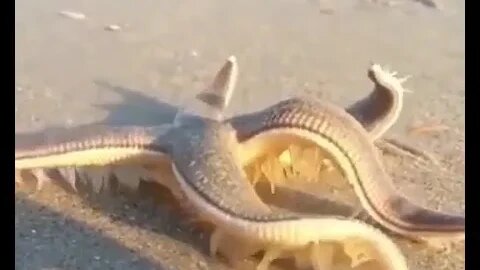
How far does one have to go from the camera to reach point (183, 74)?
3.45m

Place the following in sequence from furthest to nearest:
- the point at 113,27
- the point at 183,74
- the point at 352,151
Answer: the point at 113,27, the point at 183,74, the point at 352,151

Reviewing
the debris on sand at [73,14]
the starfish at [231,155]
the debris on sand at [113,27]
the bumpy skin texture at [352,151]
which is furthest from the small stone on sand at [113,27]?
the bumpy skin texture at [352,151]

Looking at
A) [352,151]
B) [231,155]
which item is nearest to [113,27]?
[231,155]

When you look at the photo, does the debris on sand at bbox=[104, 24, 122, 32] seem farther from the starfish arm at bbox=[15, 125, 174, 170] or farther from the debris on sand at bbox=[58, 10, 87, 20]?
the starfish arm at bbox=[15, 125, 174, 170]

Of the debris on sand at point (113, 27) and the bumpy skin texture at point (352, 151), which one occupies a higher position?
the bumpy skin texture at point (352, 151)

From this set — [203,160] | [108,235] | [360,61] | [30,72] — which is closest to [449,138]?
[360,61]

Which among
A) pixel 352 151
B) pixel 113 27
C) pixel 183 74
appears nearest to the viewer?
pixel 352 151

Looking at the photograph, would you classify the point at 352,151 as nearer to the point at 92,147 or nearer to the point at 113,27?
the point at 92,147

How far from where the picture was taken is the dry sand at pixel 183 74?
2.53 meters

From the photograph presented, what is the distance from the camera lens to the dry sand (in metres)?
2.53

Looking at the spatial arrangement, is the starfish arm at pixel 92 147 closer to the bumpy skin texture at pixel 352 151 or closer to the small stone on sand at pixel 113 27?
the bumpy skin texture at pixel 352 151

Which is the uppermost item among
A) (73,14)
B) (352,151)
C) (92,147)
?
(352,151)

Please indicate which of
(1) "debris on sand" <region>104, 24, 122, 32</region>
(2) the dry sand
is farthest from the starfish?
(1) "debris on sand" <region>104, 24, 122, 32</region>
